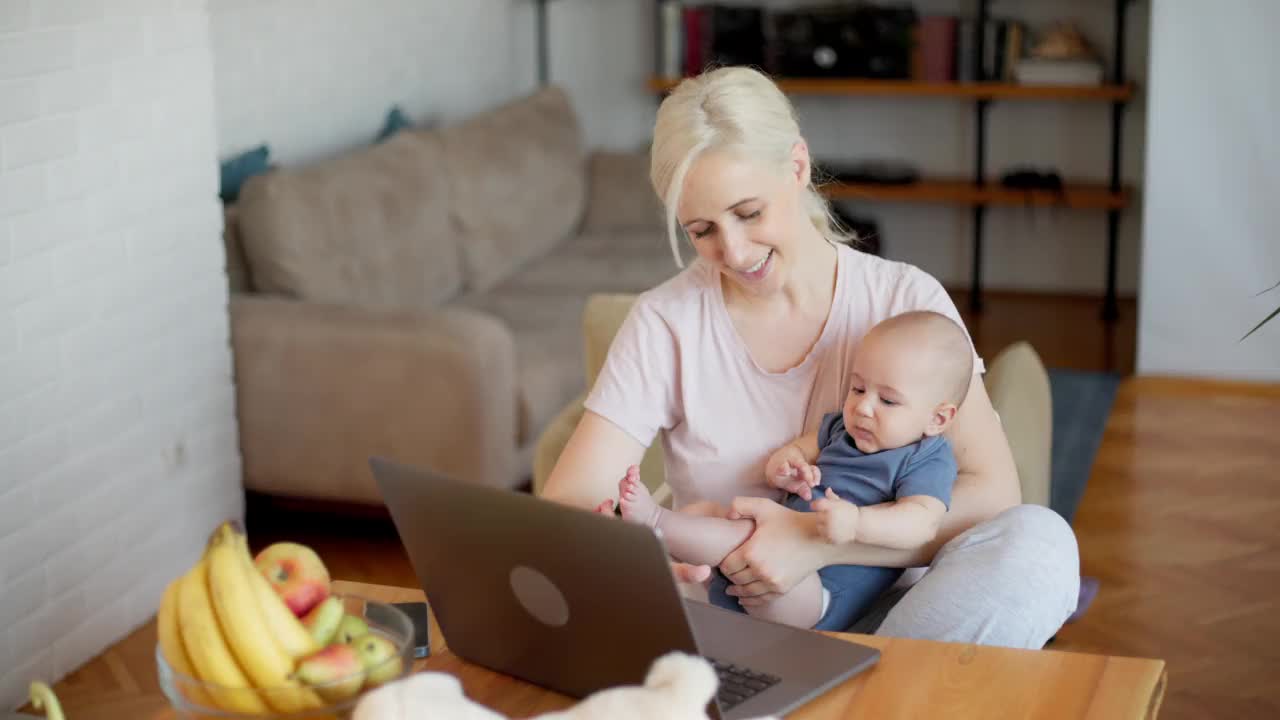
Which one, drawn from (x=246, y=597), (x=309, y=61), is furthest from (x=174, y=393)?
(x=246, y=597)

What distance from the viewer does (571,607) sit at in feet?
4.04

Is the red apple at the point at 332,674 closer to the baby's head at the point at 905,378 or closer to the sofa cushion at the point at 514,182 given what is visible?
the baby's head at the point at 905,378

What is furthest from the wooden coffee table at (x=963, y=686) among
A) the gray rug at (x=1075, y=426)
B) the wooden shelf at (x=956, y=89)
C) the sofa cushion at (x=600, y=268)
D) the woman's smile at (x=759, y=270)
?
the wooden shelf at (x=956, y=89)

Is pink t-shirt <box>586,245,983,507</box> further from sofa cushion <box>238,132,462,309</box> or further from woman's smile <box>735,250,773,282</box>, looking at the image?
sofa cushion <box>238,132,462,309</box>

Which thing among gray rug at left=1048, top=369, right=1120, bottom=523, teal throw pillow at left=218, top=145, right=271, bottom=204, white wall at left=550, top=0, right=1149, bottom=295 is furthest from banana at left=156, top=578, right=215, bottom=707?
white wall at left=550, top=0, right=1149, bottom=295

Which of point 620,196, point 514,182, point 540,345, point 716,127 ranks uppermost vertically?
point 716,127

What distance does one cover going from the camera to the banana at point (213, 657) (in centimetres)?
108

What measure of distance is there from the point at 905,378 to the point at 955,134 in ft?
14.1

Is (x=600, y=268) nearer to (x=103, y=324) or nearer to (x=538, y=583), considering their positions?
(x=103, y=324)

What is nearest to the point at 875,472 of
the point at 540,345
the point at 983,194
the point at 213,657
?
the point at 213,657

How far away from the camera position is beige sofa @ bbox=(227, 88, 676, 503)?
3.26 m

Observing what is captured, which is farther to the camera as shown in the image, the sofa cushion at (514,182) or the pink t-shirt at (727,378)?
the sofa cushion at (514,182)

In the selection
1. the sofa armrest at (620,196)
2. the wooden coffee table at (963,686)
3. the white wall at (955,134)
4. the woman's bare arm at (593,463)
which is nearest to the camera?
the wooden coffee table at (963,686)

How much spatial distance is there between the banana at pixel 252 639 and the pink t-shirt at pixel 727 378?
84 cm
